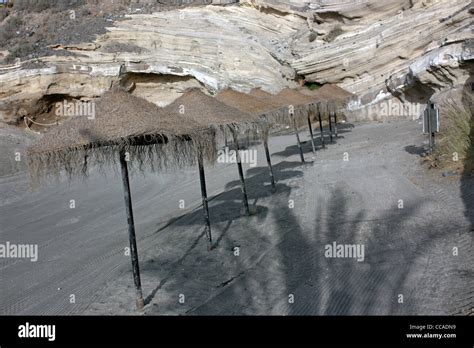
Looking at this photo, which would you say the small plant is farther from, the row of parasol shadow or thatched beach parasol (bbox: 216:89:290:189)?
the row of parasol shadow

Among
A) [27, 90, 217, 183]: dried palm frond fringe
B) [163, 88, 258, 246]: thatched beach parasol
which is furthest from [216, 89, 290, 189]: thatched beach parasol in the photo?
[27, 90, 217, 183]: dried palm frond fringe

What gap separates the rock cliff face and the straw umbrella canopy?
70.8 feet

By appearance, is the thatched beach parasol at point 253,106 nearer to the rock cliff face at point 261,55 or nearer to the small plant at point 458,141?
the small plant at point 458,141

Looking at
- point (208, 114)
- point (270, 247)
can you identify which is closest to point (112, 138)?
point (208, 114)

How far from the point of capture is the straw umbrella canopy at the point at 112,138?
21.5 feet

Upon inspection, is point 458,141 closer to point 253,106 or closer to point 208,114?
point 253,106

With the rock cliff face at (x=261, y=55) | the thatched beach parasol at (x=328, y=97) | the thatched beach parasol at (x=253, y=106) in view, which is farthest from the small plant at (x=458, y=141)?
the rock cliff face at (x=261, y=55)

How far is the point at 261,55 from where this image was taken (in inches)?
1423

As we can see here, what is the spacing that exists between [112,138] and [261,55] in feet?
101

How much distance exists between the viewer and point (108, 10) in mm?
45844

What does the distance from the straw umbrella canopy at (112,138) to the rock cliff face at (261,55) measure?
21.6 metres

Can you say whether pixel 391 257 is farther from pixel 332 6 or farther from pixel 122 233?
pixel 332 6

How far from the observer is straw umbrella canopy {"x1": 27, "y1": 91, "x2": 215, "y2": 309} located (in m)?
6.54

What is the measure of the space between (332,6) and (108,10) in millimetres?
19764
